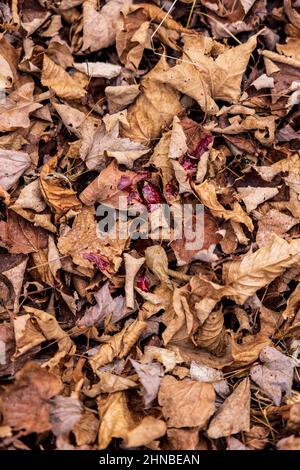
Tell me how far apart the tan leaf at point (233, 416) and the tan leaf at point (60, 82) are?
5.65 ft

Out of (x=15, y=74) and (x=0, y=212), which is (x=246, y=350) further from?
(x=15, y=74)

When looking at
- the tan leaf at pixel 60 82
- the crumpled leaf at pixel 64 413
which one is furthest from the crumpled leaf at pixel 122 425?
the tan leaf at pixel 60 82

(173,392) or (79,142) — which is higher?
(79,142)

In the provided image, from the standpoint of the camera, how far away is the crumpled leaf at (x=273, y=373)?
2.41 m

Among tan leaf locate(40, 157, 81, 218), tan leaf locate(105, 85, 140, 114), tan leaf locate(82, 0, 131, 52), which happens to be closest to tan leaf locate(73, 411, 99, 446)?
tan leaf locate(40, 157, 81, 218)

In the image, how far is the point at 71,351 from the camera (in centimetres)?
246

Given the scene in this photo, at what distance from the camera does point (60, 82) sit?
2.86 metres

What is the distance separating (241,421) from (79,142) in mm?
1582

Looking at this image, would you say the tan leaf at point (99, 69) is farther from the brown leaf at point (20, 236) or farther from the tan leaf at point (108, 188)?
the brown leaf at point (20, 236)

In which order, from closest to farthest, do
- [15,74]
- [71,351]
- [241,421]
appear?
[241,421], [71,351], [15,74]

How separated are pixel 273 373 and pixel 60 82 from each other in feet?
6.12

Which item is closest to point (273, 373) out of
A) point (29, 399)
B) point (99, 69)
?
point (29, 399)

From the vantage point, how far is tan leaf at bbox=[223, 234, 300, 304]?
245 cm

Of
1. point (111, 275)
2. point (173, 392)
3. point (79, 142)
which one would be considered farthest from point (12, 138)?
point (173, 392)
